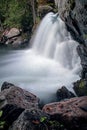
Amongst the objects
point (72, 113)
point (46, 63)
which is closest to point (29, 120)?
point (72, 113)

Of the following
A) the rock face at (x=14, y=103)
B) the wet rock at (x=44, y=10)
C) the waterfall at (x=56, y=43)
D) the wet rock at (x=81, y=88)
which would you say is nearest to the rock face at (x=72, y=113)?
the rock face at (x=14, y=103)

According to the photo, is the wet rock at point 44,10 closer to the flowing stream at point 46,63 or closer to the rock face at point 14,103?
the flowing stream at point 46,63

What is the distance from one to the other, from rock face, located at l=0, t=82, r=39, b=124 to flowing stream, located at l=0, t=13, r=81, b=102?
2352 millimetres

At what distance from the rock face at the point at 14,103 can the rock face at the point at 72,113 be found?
85 centimetres

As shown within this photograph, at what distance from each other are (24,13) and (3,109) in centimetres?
2675

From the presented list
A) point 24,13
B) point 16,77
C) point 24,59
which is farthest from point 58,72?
point 24,13

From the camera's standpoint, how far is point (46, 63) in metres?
20.2

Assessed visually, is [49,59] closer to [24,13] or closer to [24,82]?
[24,82]

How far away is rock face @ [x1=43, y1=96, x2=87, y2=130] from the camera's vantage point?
927 cm

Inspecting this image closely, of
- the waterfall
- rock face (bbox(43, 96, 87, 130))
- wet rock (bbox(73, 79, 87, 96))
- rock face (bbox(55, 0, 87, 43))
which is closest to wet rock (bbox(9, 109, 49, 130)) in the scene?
rock face (bbox(43, 96, 87, 130))

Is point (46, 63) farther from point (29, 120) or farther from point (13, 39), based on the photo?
point (13, 39)

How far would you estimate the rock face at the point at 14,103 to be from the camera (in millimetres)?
9305

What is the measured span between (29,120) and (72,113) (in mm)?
1579

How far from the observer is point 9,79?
16688mm
